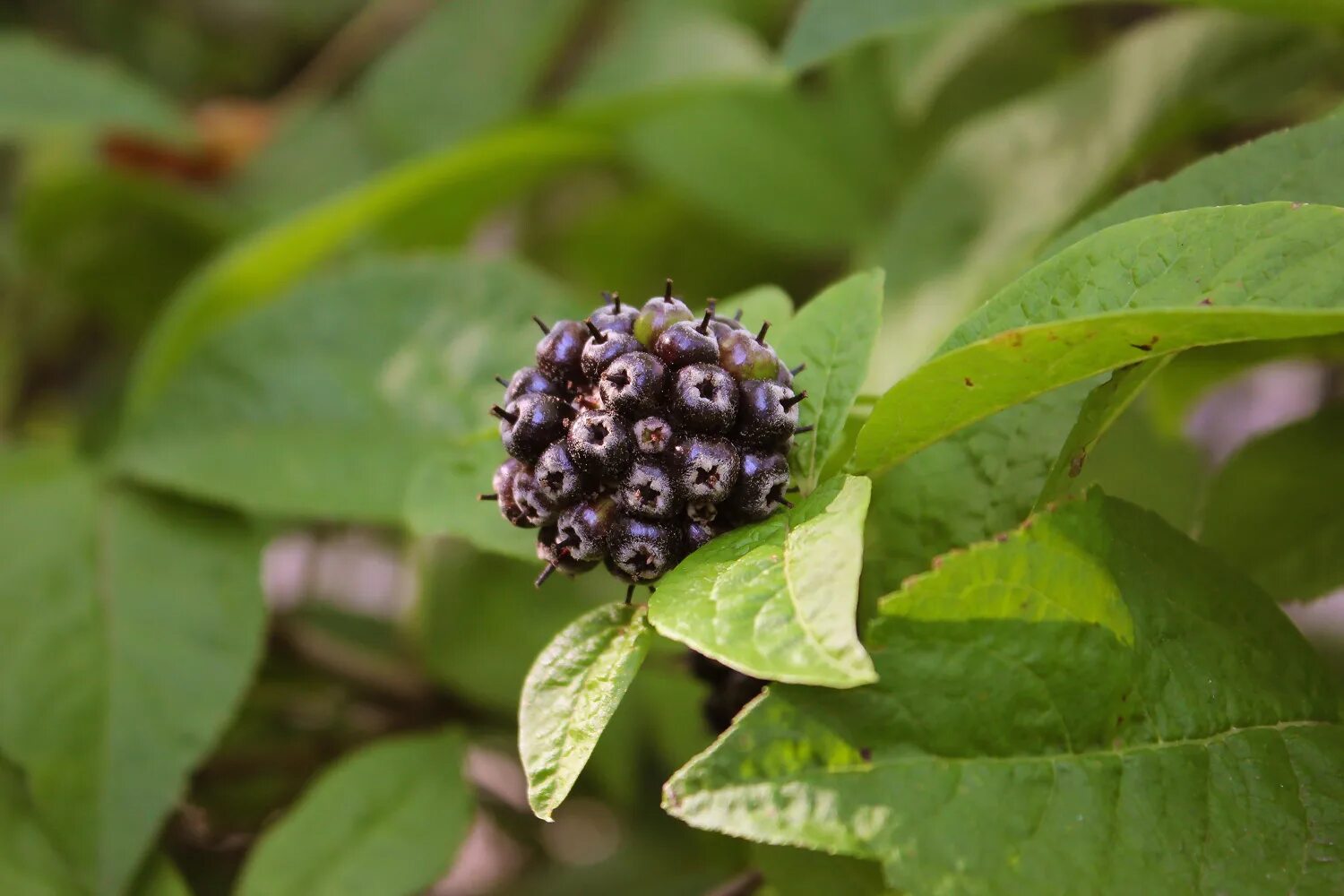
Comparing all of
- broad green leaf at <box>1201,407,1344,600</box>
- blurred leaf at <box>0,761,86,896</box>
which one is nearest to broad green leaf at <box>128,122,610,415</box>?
blurred leaf at <box>0,761,86,896</box>

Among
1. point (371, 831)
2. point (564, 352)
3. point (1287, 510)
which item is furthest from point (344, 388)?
point (1287, 510)

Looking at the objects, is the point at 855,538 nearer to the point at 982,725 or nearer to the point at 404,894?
the point at 982,725

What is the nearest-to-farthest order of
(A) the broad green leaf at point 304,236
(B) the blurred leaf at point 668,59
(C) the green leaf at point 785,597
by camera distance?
(C) the green leaf at point 785,597
(A) the broad green leaf at point 304,236
(B) the blurred leaf at point 668,59

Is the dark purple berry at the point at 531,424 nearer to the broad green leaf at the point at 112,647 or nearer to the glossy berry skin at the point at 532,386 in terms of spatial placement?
the glossy berry skin at the point at 532,386

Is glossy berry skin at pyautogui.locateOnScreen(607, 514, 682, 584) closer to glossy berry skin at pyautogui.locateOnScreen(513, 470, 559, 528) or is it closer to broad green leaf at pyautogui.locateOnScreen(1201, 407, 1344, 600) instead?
glossy berry skin at pyautogui.locateOnScreen(513, 470, 559, 528)

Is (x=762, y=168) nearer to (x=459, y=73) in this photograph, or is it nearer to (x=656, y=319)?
(x=459, y=73)

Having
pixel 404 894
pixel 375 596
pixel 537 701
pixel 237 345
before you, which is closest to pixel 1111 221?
pixel 537 701

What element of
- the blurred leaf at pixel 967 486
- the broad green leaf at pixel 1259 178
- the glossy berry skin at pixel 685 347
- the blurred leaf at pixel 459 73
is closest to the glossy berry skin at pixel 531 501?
the glossy berry skin at pixel 685 347
